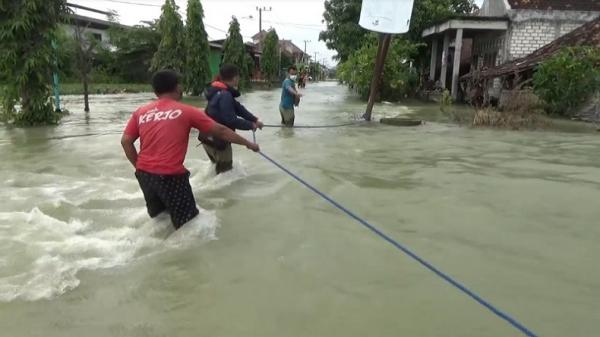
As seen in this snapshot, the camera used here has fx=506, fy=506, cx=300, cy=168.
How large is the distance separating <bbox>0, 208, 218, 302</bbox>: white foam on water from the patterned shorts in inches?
5.8

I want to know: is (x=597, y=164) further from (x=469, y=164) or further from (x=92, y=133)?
(x=92, y=133)

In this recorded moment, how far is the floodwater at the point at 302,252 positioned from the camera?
10.4ft

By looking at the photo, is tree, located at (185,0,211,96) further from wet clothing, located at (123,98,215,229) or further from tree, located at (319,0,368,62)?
wet clothing, located at (123,98,215,229)

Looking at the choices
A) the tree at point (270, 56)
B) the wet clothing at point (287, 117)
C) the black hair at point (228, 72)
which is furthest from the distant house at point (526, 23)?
the tree at point (270, 56)

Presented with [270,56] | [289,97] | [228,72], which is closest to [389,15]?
[289,97]

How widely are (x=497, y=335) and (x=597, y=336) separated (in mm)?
594

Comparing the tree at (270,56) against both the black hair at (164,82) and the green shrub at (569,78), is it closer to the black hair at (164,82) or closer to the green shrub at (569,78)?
the green shrub at (569,78)

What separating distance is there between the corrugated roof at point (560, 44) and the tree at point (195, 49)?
14.4 m

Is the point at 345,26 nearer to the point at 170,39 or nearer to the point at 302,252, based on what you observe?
the point at 170,39

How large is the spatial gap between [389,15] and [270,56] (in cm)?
3256

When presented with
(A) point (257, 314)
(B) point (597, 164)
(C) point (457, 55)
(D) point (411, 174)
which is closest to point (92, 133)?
(D) point (411, 174)

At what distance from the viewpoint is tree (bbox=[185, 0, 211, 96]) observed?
2570cm

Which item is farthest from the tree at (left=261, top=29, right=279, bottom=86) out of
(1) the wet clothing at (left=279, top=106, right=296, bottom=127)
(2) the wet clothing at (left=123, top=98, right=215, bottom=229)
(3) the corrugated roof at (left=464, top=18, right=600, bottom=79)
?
(2) the wet clothing at (left=123, top=98, right=215, bottom=229)

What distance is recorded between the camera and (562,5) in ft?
61.6
